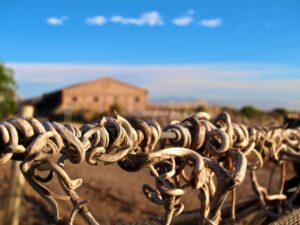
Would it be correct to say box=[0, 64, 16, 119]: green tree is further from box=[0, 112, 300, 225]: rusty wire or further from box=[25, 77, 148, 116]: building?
box=[0, 112, 300, 225]: rusty wire

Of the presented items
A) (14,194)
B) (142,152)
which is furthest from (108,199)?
(142,152)

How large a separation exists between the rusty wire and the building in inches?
1513

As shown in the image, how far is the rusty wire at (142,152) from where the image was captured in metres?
0.80

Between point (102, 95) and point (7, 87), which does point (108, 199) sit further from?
point (102, 95)

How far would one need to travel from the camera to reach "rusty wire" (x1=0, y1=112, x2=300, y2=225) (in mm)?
801

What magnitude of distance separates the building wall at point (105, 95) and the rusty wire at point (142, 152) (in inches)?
1506

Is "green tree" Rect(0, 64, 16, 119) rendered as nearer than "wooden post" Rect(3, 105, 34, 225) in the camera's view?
No

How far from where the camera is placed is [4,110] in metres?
25.7

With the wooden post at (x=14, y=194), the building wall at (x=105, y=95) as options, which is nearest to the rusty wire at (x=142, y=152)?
the wooden post at (x=14, y=194)

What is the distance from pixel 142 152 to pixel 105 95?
41.5 metres

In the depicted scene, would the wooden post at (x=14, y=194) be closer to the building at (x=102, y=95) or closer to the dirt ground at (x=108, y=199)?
the dirt ground at (x=108, y=199)

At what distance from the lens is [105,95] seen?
42.3 meters

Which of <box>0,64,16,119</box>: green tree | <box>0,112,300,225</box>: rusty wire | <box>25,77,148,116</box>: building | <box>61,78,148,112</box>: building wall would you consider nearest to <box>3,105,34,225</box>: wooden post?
<box>0,112,300,225</box>: rusty wire

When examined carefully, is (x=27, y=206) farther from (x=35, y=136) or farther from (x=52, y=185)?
(x=35, y=136)
